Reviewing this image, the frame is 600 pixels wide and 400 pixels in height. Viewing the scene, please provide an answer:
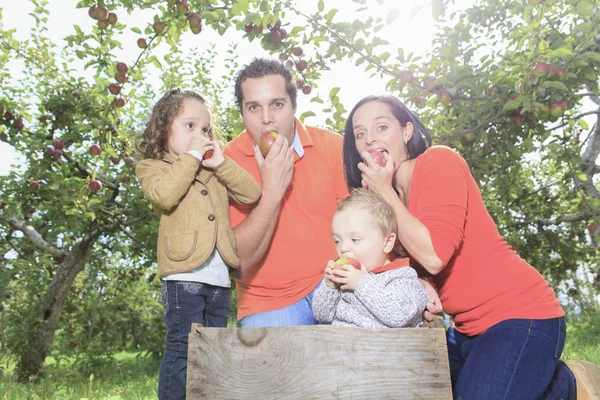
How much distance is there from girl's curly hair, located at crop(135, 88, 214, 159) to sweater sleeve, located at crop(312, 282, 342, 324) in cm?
105

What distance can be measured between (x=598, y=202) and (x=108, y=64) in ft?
11.6

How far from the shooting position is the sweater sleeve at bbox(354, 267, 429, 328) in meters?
1.61

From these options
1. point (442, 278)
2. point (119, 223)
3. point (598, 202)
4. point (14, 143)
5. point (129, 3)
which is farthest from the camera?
point (119, 223)

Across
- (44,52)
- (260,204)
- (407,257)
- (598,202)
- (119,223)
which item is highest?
(44,52)

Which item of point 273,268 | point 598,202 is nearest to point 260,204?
point 273,268

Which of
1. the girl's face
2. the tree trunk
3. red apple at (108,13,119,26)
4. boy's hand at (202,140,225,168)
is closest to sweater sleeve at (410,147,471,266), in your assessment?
boy's hand at (202,140,225,168)

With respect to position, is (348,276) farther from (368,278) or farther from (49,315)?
(49,315)

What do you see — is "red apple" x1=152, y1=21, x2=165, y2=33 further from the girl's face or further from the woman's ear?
the woman's ear

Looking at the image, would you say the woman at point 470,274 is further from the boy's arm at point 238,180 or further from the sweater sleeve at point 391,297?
the boy's arm at point 238,180

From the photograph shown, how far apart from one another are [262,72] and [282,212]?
57 centimetres

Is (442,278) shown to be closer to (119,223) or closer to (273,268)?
(273,268)

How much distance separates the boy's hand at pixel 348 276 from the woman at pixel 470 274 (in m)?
0.01

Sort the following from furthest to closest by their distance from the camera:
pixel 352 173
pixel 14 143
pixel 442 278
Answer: pixel 14 143, pixel 352 173, pixel 442 278

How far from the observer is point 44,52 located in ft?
18.9
